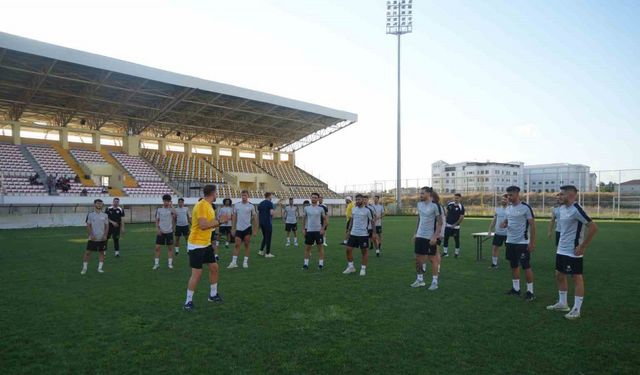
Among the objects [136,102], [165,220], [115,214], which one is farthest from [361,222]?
[136,102]

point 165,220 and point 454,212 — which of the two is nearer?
point 165,220

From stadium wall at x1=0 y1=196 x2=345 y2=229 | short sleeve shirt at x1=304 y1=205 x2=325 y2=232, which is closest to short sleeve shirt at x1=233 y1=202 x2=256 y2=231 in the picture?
short sleeve shirt at x1=304 y1=205 x2=325 y2=232

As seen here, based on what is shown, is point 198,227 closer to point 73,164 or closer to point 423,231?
point 423,231

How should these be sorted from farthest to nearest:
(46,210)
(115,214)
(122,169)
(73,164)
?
(122,169) < (73,164) < (46,210) < (115,214)

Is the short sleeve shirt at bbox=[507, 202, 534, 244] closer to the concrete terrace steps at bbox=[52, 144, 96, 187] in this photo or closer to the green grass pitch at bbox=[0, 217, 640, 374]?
the green grass pitch at bbox=[0, 217, 640, 374]

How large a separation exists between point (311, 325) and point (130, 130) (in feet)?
131

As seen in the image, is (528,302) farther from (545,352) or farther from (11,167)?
(11,167)

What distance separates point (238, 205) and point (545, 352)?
324 inches

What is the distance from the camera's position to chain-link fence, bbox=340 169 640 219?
3475 cm

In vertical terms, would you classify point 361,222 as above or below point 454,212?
below

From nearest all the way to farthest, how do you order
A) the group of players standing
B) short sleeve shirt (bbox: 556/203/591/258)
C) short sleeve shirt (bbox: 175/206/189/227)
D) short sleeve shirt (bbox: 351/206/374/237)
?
1. short sleeve shirt (bbox: 556/203/591/258)
2. the group of players standing
3. short sleeve shirt (bbox: 351/206/374/237)
4. short sleeve shirt (bbox: 175/206/189/227)

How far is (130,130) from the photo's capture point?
40.4 meters

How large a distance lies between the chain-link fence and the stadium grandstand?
29.6 ft

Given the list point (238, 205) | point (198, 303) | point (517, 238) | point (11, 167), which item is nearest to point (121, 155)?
point (11, 167)
